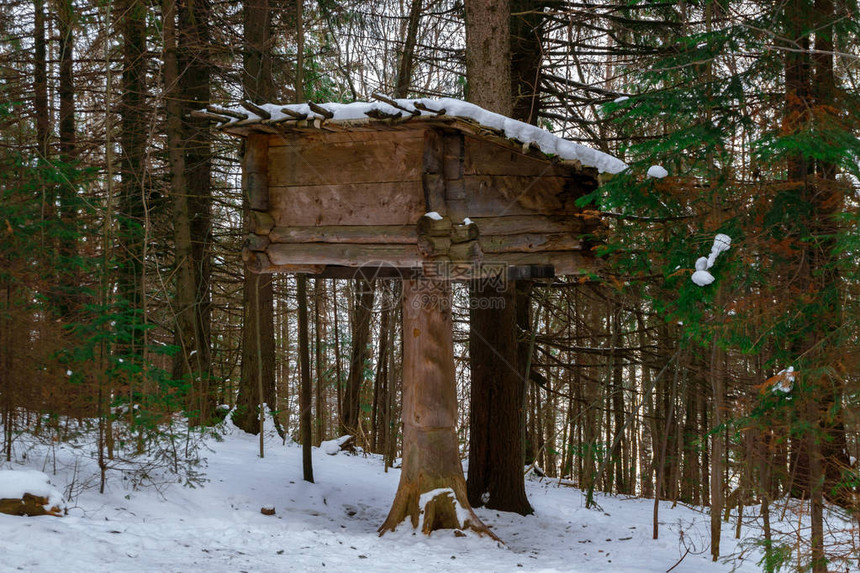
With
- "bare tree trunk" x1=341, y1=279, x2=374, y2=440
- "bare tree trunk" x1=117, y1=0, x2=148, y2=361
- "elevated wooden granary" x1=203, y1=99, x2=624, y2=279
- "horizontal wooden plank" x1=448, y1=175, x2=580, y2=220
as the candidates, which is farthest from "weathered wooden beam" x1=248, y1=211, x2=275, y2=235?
"bare tree trunk" x1=341, y1=279, x2=374, y2=440

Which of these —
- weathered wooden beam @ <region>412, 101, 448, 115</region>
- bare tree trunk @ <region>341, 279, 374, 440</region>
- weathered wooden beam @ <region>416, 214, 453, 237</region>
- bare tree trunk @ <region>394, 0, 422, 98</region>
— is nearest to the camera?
weathered wooden beam @ <region>412, 101, 448, 115</region>

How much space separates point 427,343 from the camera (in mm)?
6629

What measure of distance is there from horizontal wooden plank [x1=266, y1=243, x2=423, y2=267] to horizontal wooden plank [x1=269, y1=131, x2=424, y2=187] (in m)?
0.57

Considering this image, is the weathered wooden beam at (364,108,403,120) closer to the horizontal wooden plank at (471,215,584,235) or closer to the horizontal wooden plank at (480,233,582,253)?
the horizontal wooden plank at (471,215,584,235)

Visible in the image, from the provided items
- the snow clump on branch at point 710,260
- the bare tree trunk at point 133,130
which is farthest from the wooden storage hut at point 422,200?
the bare tree trunk at point 133,130

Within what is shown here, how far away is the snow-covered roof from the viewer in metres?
5.18

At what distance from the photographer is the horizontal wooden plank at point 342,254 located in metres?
5.65

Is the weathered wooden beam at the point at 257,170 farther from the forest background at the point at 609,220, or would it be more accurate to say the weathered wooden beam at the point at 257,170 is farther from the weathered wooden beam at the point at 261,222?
the forest background at the point at 609,220

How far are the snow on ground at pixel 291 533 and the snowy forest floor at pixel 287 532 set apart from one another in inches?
0.6

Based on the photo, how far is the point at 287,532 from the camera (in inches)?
247

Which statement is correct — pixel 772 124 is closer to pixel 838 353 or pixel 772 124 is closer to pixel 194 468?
pixel 838 353

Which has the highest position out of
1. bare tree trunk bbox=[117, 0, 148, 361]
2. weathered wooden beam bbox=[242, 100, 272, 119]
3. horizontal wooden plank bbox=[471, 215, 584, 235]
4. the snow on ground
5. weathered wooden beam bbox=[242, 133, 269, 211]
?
bare tree trunk bbox=[117, 0, 148, 361]

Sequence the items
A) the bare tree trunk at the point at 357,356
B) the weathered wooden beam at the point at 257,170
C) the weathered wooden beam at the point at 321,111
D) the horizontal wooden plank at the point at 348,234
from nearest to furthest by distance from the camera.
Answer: the weathered wooden beam at the point at 321,111 < the horizontal wooden plank at the point at 348,234 < the weathered wooden beam at the point at 257,170 < the bare tree trunk at the point at 357,356

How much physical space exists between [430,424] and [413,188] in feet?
7.90
